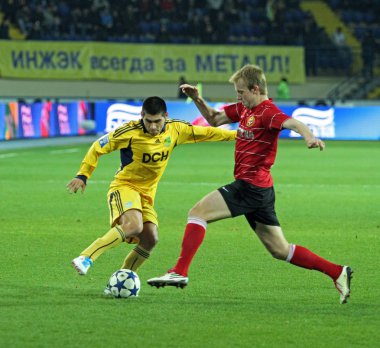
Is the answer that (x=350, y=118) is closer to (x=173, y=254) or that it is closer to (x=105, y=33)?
(x=105, y=33)

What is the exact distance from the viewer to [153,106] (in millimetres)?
8070

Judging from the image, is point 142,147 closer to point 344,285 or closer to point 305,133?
point 305,133

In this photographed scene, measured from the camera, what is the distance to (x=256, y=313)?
749 centimetres

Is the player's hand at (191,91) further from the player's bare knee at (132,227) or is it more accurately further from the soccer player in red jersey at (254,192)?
the player's bare knee at (132,227)

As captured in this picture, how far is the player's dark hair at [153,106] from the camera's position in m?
8.06

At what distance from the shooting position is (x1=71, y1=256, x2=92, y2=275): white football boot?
7.71 m

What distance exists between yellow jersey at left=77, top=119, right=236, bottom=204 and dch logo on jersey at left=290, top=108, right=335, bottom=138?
21.9 meters

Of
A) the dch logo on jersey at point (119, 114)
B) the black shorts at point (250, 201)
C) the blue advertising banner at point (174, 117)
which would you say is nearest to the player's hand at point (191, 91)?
the black shorts at point (250, 201)

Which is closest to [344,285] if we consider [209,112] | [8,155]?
[209,112]

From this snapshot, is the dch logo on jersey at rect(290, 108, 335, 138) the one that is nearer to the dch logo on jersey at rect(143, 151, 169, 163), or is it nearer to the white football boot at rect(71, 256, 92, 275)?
the dch logo on jersey at rect(143, 151, 169, 163)

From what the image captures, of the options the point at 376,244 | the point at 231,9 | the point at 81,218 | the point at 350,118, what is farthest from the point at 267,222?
the point at 231,9

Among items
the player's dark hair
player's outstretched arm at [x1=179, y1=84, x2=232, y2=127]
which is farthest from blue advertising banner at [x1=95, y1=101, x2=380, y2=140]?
the player's dark hair

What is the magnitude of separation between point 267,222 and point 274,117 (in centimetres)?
82

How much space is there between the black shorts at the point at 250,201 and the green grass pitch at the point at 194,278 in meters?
0.65
